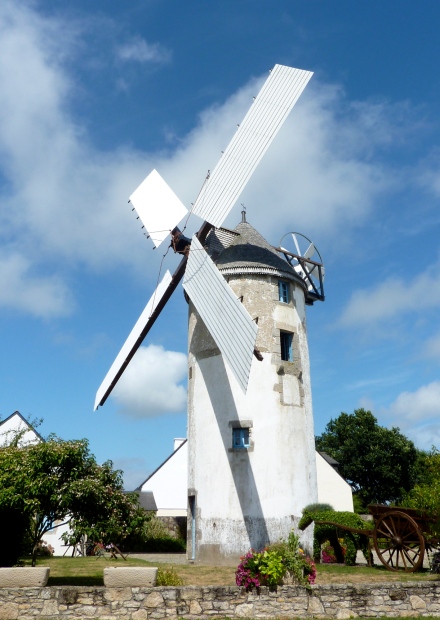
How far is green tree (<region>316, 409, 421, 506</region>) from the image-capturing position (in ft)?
161

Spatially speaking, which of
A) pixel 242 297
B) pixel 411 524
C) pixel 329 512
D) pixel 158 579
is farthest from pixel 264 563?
pixel 242 297

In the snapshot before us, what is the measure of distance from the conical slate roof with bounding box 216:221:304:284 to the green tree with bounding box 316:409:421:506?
33.4m

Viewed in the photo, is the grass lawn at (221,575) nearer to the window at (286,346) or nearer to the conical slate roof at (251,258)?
the window at (286,346)

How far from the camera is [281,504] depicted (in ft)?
57.4

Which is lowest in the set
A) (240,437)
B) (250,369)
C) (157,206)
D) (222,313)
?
(240,437)

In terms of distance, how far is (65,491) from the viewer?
12422 mm

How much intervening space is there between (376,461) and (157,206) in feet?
119

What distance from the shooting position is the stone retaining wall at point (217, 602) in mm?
9602

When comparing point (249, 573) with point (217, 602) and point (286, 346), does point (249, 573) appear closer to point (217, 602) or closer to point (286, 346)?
point (217, 602)

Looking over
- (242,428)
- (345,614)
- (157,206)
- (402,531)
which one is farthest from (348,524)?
(157,206)

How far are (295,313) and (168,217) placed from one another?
6251 millimetres

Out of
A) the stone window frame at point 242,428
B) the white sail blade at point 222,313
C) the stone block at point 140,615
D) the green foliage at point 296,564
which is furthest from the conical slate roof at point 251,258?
the stone block at point 140,615

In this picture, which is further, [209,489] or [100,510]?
[209,489]

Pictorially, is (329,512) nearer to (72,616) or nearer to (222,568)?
(222,568)
